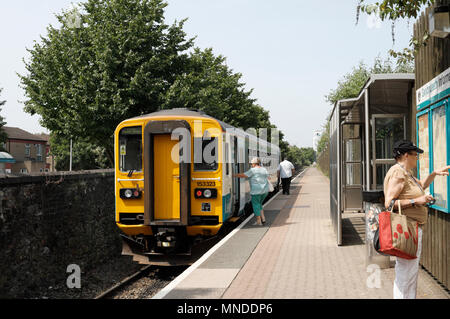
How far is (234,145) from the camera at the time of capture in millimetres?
10938

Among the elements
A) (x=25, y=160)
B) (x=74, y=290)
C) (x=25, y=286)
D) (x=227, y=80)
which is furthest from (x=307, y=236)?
(x=25, y=160)

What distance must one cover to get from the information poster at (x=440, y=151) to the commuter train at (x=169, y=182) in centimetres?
441

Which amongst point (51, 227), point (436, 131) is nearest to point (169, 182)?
point (51, 227)

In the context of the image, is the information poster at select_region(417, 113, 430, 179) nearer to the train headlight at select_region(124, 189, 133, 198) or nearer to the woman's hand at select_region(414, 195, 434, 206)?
the woman's hand at select_region(414, 195, 434, 206)

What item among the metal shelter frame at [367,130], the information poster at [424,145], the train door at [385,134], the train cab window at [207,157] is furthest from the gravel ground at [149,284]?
the information poster at [424,145]

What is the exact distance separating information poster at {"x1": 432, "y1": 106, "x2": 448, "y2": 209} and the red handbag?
1.64 meters

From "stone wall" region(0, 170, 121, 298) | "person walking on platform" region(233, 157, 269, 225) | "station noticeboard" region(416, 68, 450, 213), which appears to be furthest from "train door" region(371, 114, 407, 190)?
"stone wall" region(0, 170, 121, 298)

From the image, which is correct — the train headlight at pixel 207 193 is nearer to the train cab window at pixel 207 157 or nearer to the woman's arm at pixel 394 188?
the train cab window at pixel 207 157

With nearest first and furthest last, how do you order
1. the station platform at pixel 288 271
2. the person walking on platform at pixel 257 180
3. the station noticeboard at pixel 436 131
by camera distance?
the station noticeboard at pixel 436 131 → the station platform at pixel 288 271 → the person walking on platform at pixel 257 180

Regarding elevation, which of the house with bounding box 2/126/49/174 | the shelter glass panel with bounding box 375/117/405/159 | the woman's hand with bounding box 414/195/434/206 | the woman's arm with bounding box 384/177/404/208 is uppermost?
the house with bounding box 2/126/49/174

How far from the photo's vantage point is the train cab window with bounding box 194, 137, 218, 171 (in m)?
9.37

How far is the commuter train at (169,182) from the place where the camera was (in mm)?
9039

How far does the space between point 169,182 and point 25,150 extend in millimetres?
63111

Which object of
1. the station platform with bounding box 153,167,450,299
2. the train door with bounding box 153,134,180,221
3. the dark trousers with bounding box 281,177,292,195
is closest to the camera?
the station platform with bounding box 153,167,450,299
